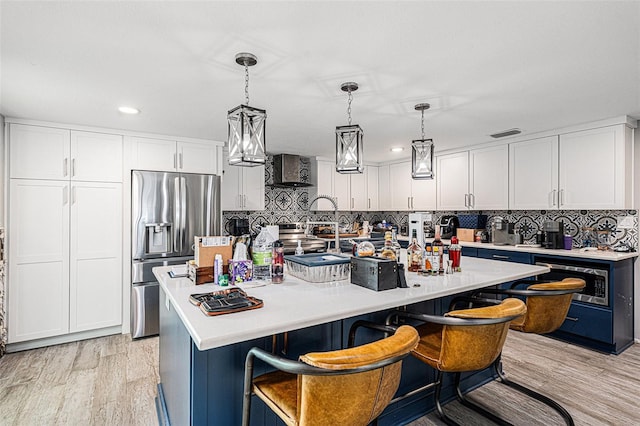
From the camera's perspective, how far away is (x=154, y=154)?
3756mm

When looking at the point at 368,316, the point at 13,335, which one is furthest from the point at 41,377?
the point at 368,316

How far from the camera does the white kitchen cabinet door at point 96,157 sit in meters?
3.38

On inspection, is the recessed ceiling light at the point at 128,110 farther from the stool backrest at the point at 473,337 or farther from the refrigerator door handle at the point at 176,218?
the stool backrest at the point at 473,337

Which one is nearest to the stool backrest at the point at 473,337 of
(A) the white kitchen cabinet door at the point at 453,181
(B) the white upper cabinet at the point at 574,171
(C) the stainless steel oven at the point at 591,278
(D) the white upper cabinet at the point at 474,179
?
(C) the stainless steel oven at the point at 591,278

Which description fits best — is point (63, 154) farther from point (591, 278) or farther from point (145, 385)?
point (591, 278)

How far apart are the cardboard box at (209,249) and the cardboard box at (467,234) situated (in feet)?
11.7

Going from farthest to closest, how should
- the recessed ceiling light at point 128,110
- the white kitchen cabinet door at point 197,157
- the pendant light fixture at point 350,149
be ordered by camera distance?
the white kitchen cabinet door at point 197,157 < the recessed ceiling light at point 128,110 < the pendant light fixture at point 350,149

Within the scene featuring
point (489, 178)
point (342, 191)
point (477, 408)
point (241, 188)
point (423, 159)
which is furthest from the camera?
point (342, 191)

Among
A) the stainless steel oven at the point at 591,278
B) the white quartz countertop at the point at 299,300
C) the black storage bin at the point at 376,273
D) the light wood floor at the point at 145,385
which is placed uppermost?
the black storage bin at the point at 376,273

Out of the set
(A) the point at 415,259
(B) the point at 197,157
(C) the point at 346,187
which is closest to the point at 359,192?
(C) the point at 346,187

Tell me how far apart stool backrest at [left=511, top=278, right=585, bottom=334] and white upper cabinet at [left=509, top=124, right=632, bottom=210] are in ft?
6.52

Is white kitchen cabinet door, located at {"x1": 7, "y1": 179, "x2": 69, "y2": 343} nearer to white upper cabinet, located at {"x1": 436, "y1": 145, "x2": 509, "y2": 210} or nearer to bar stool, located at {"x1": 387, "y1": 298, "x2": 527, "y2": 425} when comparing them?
bar stool, located at {"x1": 387, "y1": 298, "x2": 527, "y2": 425}

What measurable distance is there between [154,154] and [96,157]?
552mm

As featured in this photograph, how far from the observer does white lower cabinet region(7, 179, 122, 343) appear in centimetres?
314
